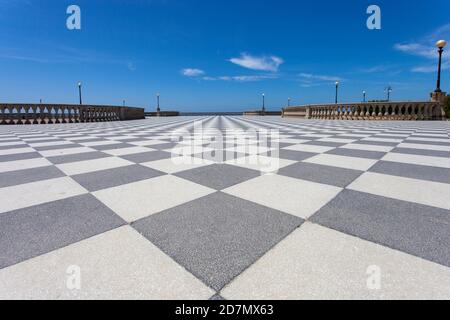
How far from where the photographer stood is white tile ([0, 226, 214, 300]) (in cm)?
113

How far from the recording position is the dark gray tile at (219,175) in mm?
2828

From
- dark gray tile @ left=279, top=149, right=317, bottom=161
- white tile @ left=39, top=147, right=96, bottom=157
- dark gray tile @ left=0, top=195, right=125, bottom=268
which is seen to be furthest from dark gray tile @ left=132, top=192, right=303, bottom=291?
white tile @ left=39, top=147, right=96, bottom=157

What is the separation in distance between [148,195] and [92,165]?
1874 millimetres

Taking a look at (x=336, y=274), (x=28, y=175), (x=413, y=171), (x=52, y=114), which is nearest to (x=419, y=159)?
(x=413, y=171)

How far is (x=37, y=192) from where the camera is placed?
254cm

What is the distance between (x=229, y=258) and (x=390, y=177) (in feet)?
8.53

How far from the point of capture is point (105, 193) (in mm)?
2498

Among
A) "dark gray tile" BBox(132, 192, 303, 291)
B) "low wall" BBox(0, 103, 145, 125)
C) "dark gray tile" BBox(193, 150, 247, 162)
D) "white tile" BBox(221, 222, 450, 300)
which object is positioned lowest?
"white tile" BBox(221, 222, 450, 300)

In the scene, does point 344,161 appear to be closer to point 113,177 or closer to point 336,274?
point 336,274

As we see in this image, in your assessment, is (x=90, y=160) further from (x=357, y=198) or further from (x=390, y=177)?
(x=390, y=177)

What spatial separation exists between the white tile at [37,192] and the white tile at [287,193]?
1.70 meters

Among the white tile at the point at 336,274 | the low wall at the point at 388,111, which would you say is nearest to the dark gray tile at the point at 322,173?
the white tile at the point at 336,274

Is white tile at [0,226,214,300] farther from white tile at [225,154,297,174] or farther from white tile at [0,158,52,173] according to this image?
white tile at [0,158,52,173]
